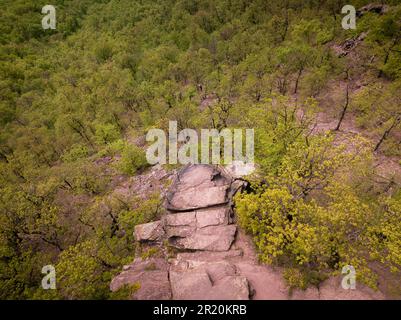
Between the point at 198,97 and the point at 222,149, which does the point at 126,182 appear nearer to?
the point at 222,149

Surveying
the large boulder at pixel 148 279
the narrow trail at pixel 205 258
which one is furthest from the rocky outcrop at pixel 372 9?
the large boulder at pixel 148 279

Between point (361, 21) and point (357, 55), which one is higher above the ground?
point (361, 21)

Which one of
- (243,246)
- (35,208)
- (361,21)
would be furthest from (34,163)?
(361,21)

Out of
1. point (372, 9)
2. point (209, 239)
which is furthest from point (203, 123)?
point (372, 9)

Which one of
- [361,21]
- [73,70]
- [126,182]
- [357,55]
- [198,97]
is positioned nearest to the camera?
[126,182]

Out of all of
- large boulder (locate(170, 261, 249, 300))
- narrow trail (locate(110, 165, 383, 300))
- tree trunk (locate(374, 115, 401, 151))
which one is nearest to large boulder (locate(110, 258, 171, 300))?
narrow trail (locate(110, 165, 383, 300))

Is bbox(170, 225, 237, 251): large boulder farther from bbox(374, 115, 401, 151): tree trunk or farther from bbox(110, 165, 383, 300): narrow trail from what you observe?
bbox(374, 115, 401, 151): tree trunk
